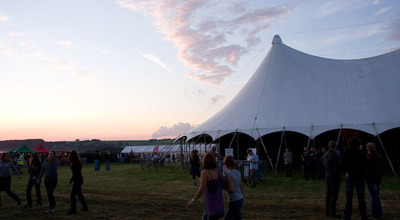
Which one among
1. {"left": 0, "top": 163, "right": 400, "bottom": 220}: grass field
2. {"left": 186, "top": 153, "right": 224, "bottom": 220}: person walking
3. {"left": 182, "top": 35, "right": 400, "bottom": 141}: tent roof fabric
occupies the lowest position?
{"left": 0, "top": 163, "right": 400, "bottom": 220}: grass field

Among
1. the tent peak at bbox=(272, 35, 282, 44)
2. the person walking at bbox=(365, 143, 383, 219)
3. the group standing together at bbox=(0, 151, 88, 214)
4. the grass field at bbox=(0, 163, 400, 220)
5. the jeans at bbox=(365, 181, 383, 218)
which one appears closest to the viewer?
the person walking at bbox=(365, 143, 383, 219)

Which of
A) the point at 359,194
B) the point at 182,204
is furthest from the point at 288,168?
the point at 359,194

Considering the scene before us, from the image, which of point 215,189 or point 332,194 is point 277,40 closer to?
point 332,194

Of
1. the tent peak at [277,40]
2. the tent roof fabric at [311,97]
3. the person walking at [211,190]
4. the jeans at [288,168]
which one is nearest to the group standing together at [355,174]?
the person walking at [211,190]

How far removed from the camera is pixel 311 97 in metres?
18.0

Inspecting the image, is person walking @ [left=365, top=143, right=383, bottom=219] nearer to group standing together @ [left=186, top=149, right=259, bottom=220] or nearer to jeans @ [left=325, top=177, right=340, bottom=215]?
jeans @ [left=325, top=177, right=340, bottom=215]

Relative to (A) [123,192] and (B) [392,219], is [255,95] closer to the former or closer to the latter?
(A) [123,192]

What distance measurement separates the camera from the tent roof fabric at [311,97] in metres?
16.2

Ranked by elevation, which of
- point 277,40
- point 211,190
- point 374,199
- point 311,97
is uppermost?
point 277,40

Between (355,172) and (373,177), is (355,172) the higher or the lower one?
the higher one

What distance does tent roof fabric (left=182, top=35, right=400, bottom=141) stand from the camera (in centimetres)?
1625

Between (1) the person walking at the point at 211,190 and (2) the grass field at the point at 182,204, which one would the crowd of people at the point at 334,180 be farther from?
(2) the grass field at the point at 182,204

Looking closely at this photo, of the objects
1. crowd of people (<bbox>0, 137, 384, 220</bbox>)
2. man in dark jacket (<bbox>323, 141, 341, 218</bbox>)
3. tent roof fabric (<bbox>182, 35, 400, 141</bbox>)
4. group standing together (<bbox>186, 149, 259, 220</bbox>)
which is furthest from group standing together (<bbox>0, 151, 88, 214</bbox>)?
tent roof fabric (<bbox>182, 35, 400, 141</bbox>)

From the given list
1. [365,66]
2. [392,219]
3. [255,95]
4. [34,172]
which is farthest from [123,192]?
[365,66]
